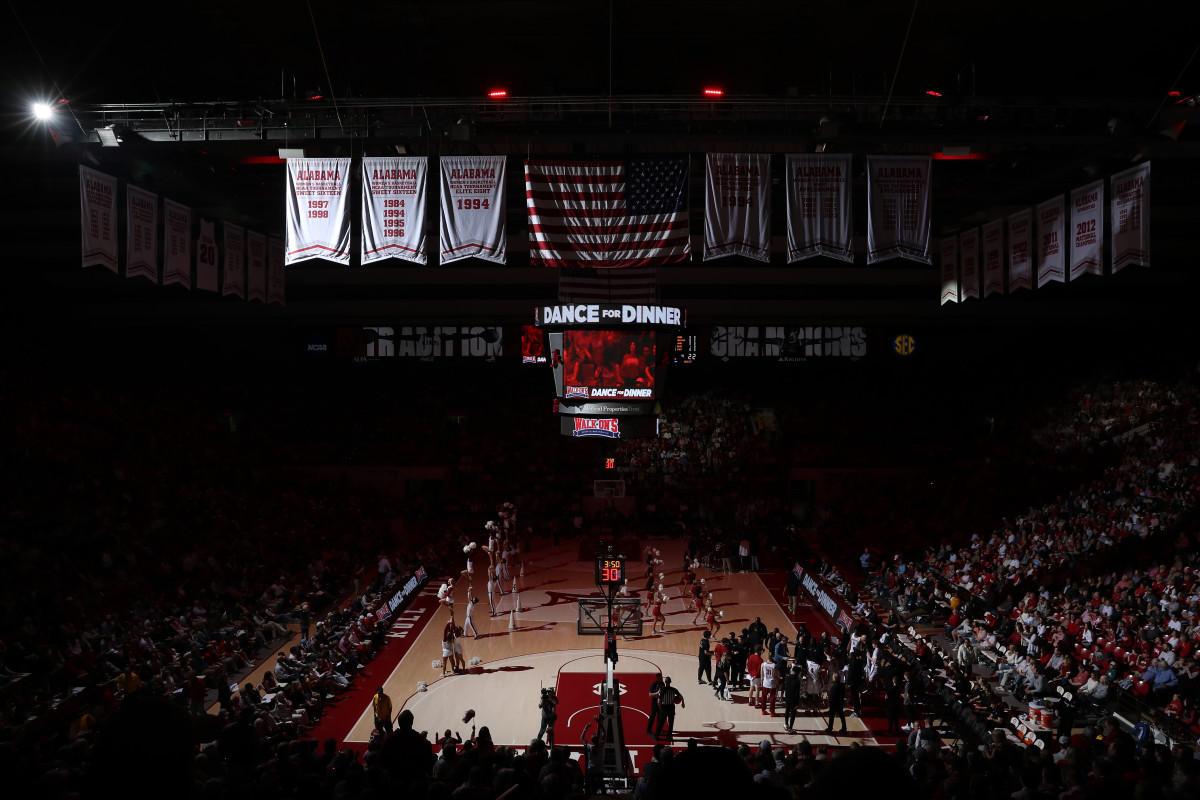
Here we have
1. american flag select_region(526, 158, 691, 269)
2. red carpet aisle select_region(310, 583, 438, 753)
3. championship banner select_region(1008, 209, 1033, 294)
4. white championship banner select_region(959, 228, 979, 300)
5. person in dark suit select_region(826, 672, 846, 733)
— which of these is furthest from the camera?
white championship banner select_region(959, 228, 979, 300)

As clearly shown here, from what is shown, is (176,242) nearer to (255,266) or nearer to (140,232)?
(140,232)

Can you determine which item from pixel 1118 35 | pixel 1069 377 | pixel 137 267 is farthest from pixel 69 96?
pixel 1069 377

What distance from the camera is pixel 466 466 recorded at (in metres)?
38.1

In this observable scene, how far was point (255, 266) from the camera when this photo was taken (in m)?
21.1

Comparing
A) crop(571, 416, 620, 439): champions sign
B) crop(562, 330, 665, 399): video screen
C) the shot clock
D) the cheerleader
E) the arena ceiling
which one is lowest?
the cheerleader

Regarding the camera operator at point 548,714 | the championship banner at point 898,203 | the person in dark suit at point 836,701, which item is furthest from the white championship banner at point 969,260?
the camera operator at point 548,714

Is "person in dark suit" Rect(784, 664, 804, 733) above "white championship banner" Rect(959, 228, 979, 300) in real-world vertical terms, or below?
below

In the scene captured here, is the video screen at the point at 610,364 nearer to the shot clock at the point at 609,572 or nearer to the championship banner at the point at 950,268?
the shot clock at the point at 609,572

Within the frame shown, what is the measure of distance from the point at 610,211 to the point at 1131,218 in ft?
33.0

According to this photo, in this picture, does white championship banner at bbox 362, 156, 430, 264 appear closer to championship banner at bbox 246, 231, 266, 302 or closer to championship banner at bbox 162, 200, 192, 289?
championship banner at bbox 162, 200, 192, 289

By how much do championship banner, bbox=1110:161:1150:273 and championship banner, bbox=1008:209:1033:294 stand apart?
2305mm

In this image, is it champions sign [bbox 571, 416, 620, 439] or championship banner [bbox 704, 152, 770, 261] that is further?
champions sign [bbox 571, 416, 620, 439]

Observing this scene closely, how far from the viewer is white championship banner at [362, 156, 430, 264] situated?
16484 mm

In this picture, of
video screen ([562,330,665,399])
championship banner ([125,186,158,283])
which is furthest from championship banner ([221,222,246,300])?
video screen ([562,330,665,399])
